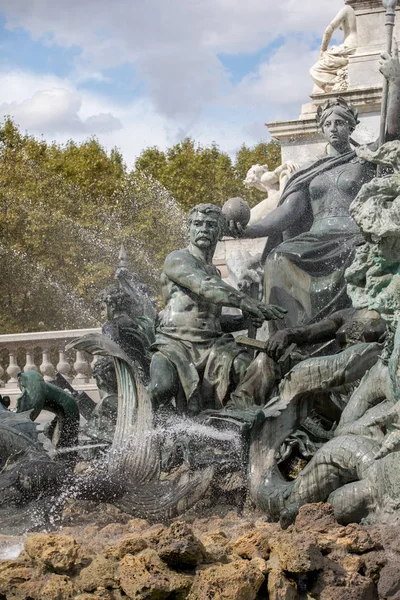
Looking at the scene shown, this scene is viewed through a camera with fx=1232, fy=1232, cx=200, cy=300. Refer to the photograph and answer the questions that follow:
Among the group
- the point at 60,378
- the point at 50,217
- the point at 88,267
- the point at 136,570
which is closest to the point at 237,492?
the point at 136,570

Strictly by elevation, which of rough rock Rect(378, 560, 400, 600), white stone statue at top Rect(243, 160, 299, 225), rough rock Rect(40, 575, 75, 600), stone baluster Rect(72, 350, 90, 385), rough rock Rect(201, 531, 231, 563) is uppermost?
white stone statue at top Rect(243, 160, 299, 225)

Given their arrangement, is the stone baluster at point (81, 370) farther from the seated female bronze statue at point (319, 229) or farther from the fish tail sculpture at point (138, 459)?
the fish tail sculpture at point (138, 459)

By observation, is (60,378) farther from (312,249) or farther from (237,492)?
(237,492)

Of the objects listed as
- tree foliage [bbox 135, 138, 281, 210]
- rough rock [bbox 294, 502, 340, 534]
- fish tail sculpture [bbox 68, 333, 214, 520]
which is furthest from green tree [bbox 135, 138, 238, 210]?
rough rock [bbox 294, 502, 340, 534]

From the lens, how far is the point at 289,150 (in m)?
11.4

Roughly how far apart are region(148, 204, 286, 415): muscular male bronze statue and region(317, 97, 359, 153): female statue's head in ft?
4.49

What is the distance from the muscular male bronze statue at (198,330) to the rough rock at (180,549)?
2.91 meters

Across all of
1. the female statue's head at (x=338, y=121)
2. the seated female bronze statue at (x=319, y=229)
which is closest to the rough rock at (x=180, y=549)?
the seated female bronze statue at (x=319, y=229)

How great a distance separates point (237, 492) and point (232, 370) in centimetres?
118

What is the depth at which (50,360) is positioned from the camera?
539 inches

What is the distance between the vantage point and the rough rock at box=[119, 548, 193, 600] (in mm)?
4480

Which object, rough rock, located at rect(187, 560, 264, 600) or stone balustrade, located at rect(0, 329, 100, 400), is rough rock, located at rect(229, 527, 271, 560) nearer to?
rough rock, located at rect(187, 560, 264, 600)

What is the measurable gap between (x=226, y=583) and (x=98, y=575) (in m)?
0.49

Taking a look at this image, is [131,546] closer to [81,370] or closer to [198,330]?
[198,330]
